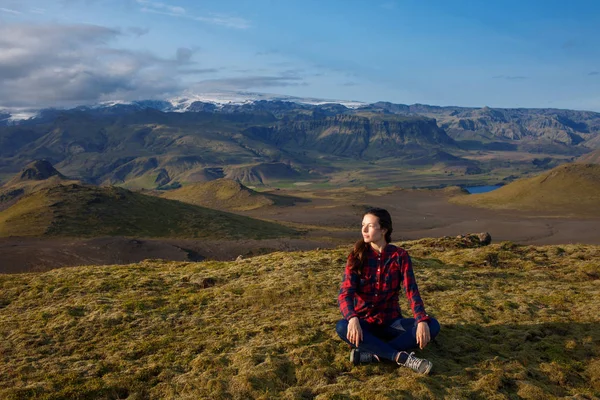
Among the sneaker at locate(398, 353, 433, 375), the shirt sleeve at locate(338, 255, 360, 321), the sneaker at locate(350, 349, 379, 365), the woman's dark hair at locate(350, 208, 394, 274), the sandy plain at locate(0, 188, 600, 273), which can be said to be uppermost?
the woman's dark hair at locate(350, 208, 394, 274)

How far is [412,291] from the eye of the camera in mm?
10391

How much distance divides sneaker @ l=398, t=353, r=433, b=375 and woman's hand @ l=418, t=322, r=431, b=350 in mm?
311

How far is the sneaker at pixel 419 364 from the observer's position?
31.8 ft

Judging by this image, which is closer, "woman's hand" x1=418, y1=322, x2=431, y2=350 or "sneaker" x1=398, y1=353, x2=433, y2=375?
"sneaker" x1=398, y1=353, x2=433, y2=375

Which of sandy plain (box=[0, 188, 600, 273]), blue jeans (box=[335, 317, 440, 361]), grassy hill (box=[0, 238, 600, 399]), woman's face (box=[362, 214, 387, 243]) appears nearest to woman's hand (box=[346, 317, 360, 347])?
blue jeans (box=[335, 317, 440, 361])

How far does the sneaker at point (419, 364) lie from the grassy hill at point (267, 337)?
21 cm

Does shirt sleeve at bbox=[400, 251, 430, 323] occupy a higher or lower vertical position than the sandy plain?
higher

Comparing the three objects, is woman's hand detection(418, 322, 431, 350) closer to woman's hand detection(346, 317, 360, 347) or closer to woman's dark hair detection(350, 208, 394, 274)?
woman's hand detection(346, 317, 360, 347)

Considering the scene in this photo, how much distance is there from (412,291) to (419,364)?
1567 millimetres

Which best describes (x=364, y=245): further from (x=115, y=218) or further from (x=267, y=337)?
(x=115, y=218)

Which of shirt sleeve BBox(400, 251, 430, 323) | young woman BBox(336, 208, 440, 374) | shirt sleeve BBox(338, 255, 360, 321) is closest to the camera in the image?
young woman BBox(336, 208, 440, 374)

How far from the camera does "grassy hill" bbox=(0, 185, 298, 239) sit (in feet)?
313

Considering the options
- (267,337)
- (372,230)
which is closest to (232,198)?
(267,337)

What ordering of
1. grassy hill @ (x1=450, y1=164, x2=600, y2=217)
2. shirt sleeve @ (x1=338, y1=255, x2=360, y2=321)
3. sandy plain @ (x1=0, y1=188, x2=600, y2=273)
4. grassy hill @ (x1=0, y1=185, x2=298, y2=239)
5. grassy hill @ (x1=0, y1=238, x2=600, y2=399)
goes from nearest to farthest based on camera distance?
grassy hill @ (x1=0, y1=238, x2=600, y2=399) → shirt sleeve @ (x1=338, y1=255, x2=360, y2=321) → sandy plain @ (x1=0, y1=188, x2=600, y2=273) → grassy hill @ (x1=0, y1=185, x2=298, y2=239) → grassy hill @ (x1=450, y1=164, x2=600, y2=217)
